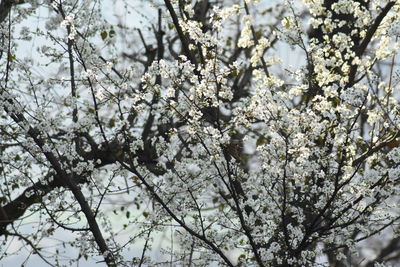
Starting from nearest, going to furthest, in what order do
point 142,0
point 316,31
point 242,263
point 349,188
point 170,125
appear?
point 349,188 < point 242,263 < point 316,31 < point 170,125 < point 142,0

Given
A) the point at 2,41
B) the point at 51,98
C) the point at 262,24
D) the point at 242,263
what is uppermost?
the point at 262,24

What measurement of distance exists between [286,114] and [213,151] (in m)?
1.07

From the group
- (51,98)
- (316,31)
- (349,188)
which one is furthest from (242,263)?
(316,31)

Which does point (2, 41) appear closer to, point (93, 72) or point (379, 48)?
point (93, 72)

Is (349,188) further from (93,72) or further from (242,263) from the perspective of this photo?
(93,72)

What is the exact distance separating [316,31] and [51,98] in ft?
16.2

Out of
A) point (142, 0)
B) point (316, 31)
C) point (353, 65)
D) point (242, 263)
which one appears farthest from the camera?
point (142, 0)

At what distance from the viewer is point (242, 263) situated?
677cm

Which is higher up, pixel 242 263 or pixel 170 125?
pixel 170 125

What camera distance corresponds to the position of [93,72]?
19.9ft

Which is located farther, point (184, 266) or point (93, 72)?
point (184, 266)

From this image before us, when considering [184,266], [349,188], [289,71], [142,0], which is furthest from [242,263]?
[142,0]

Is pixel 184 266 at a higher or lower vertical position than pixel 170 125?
lower

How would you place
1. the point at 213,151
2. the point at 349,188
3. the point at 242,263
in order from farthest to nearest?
1. the point at 242,263
2. the point at 349,188
3. the point at 213,151
